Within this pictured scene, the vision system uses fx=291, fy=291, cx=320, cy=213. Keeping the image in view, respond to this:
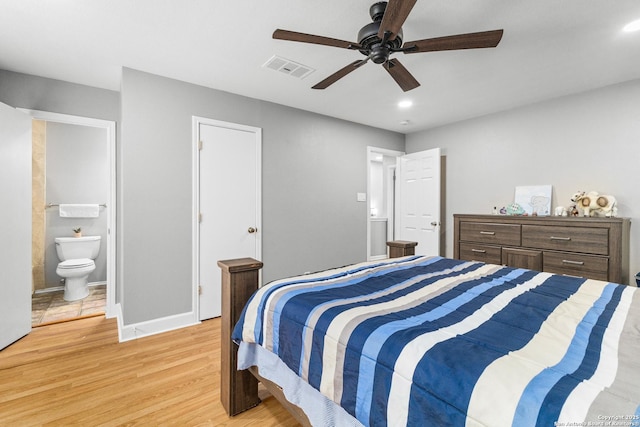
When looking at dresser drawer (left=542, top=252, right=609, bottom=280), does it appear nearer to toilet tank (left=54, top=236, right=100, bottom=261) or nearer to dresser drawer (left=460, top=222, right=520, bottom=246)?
dresser drawer (left=460, top=222, right=520, bottom=246)

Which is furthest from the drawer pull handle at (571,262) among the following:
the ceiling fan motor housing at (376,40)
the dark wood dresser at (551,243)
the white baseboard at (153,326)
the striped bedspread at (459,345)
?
the white baseboard at (153,326)

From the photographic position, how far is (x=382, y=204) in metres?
6.36

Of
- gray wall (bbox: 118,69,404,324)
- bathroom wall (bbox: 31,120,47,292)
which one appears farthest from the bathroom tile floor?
gray wall (bbox: 118,69,404,324)

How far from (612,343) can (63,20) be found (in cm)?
333

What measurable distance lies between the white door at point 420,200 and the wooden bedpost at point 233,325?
3.27 meters

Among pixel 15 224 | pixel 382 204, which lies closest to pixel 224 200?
pixel 15 224

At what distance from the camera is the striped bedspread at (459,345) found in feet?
2.19

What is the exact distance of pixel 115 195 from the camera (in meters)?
3.12

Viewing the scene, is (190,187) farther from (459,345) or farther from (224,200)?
(459,345)

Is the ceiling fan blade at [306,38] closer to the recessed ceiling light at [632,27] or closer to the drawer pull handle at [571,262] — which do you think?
the recessed ceiling light at [632,27]

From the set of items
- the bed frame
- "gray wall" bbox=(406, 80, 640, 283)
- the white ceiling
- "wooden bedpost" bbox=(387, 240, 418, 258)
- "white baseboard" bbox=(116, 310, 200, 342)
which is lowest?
"white baseboard" bbox=(116, 310, 200, 342)

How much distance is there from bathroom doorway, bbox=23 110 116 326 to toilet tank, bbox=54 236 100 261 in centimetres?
23

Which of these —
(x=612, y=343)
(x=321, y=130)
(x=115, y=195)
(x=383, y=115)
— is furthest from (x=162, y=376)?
(x=383, y=115)

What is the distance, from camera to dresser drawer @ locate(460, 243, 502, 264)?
3.37 metres
